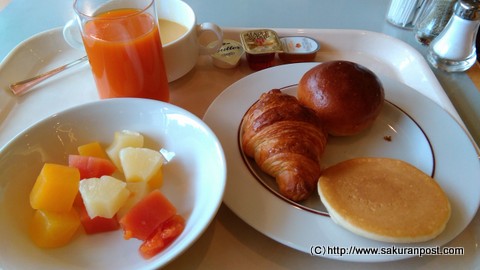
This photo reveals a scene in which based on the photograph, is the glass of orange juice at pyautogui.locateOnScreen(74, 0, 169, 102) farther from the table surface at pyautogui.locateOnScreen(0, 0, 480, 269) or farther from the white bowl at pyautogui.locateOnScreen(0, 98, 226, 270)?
the table surface at pyautogui.locateOnScreen(0, 0, 480, 269)

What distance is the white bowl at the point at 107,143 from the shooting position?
0.65 metres

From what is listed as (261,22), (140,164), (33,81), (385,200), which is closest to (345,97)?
(385,200)

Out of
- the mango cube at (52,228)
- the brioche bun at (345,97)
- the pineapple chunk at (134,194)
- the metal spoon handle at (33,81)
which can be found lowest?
the metal spoon handle at (33,81)

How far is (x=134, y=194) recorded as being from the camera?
731 mm

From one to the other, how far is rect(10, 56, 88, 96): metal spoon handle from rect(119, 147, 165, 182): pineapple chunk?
0.57 metres

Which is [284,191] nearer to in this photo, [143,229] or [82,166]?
[143,229]

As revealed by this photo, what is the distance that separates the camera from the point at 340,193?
2.49 feet

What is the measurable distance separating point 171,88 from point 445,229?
82 cm

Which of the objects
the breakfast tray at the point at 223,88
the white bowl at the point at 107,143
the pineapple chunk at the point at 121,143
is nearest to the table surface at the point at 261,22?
the breakfast tray at the point at 223,88

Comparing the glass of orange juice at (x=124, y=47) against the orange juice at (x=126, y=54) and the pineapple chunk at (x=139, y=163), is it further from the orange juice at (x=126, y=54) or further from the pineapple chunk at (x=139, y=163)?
the pineapple chunk at (x=139, y=163)

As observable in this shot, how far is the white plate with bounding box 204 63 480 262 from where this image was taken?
0.72 metres

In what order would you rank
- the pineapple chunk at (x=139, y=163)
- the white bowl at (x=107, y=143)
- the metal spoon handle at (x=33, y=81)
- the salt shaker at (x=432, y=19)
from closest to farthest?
1. the white bowl at (x=107, y=143)
2. the pineapple chunk at (x=139, y=163)
3. the metal spoon handle at (x=33, y=81)
4. the salt shaker at (x=432, y=19)

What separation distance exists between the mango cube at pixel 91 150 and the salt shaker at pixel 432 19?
3.91 feet

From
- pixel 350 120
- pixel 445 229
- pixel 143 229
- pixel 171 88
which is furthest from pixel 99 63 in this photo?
pixel 445 229
